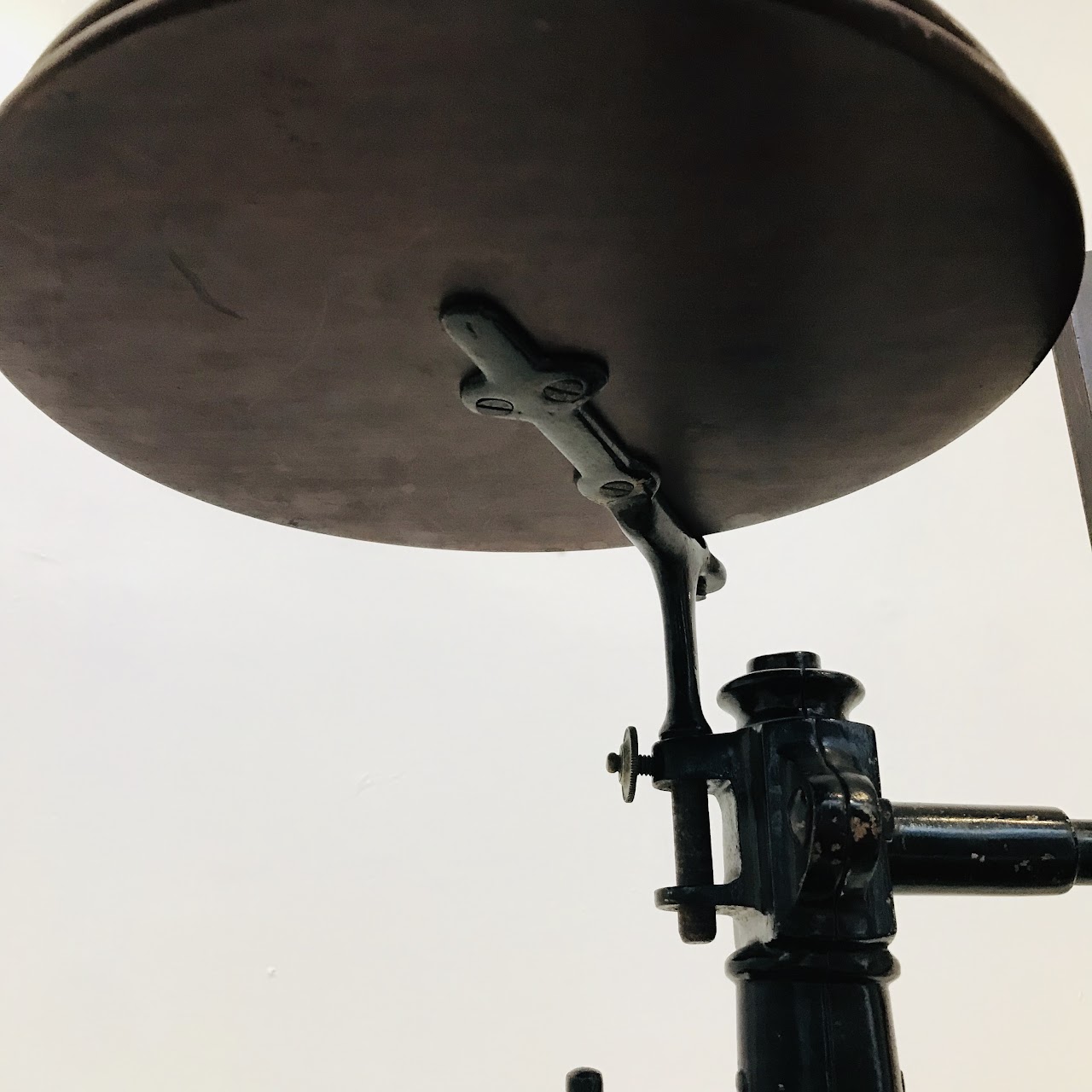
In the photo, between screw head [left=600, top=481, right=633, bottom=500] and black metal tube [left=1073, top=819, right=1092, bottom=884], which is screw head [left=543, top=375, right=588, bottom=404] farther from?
black metal tube [left=1073, top=819, right=1092, bottom=884]

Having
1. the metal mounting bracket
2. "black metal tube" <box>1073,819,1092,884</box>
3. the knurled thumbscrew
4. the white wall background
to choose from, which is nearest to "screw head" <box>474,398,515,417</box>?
the metal mounting bracket

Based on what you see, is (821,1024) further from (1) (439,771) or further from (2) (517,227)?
(1) (439,771)

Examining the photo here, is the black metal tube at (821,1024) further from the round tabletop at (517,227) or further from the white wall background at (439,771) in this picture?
the white wall background at (439,771)

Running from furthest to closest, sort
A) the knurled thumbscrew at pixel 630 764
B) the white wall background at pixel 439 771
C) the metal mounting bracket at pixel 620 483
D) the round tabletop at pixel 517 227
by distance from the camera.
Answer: the white wall background at pixel 439 771 → the knurled thumbscrew at pixel 630 764 → the metal mounting bracket at pixel 620 483 → the round tabletop at pixel 517 227

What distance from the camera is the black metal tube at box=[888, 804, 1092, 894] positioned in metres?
0.45

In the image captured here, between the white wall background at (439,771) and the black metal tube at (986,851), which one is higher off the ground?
the white wall background at (439,771)

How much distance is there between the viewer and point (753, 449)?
0.49 meters

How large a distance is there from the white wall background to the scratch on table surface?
2.49ft

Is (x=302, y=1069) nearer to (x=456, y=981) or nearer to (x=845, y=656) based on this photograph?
(x=456, y=981)

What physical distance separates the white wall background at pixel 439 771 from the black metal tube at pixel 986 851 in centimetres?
60

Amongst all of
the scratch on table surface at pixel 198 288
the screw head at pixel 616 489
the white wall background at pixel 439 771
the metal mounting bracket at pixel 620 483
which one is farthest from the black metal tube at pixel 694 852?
the white wall background at pixel 439 771

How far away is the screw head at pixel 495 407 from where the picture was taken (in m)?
0.41

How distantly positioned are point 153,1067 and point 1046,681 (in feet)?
3.04

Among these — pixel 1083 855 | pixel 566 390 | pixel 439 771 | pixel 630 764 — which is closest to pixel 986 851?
pixel 1083 855
